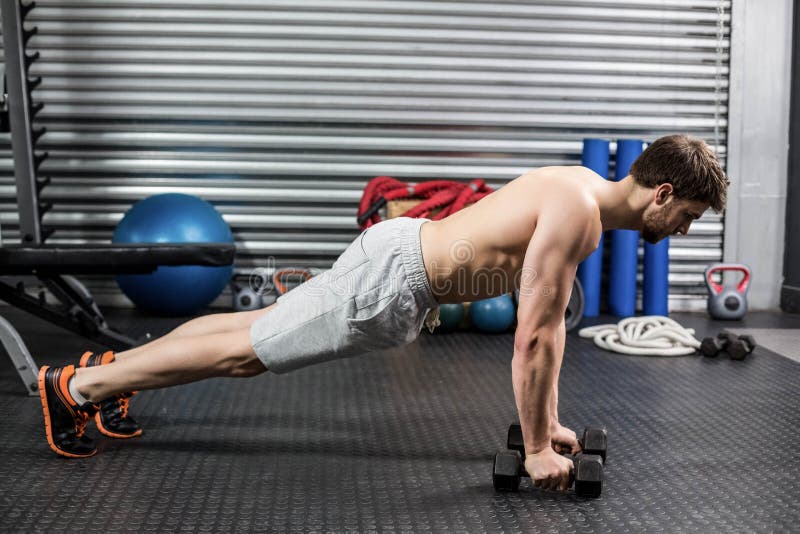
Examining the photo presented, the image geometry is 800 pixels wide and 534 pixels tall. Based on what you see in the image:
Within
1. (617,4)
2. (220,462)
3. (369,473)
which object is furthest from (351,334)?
(617,4)

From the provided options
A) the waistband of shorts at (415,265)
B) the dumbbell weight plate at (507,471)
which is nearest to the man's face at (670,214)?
the waistband of shorts at (415,265)

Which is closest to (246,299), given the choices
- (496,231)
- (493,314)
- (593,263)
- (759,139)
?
(493,314)

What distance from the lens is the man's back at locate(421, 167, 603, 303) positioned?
1.98 meters

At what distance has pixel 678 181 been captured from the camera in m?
2.01

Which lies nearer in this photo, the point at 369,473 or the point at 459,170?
the point at 369,473

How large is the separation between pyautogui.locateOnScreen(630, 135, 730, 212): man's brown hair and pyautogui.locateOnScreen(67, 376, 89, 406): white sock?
64.6 inches

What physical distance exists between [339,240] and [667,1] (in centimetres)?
259

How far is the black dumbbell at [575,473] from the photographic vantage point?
2049 mm

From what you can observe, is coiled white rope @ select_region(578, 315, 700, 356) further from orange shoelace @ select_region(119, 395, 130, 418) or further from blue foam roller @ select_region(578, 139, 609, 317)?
orange shoelace @ select_region(119, 395, 130, 418)

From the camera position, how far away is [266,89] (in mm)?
5074

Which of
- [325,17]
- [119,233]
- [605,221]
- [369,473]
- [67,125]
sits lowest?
[369,473]

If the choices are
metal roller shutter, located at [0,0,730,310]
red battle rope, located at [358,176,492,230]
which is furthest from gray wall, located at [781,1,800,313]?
red battle rope, located at [358,176,492,230]

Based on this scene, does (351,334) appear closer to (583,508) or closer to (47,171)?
(583,508)

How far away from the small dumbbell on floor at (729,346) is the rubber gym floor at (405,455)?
8cm
